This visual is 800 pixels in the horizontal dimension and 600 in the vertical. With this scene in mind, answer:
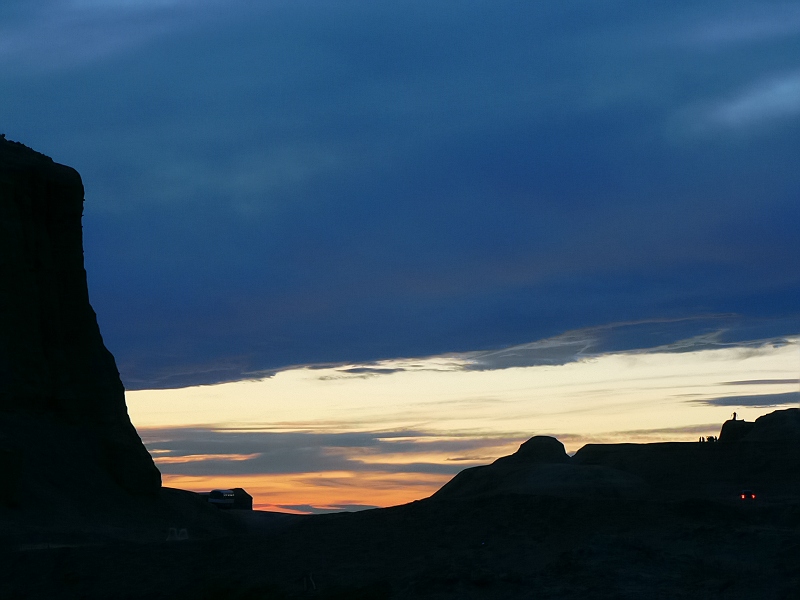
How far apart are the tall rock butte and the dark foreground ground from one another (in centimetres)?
1466

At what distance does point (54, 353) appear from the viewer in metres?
54.4

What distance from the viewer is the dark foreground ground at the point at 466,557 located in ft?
92.4

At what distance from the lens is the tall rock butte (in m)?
50.8

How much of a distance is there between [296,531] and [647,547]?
39.6 feet

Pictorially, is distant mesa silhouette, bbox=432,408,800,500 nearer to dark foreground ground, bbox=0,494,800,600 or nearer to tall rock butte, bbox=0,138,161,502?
Answer: dark foreground ground, bbox=0,494,800,600

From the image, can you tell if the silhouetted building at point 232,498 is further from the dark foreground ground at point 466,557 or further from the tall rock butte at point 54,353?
the dark foreground ground at point 466,557

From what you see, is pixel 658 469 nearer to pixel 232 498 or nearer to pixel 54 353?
pixel 232 498

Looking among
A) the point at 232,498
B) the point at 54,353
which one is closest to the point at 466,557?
the point at 54,353

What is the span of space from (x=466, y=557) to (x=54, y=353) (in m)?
31.9

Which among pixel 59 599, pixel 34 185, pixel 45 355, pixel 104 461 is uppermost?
pixel 34 185

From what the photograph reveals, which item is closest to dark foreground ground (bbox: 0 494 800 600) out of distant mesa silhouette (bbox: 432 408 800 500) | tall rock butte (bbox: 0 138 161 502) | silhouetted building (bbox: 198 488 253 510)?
tall rock butte (bbox: 0 138 161 502)

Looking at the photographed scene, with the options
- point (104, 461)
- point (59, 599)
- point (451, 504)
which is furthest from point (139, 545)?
point (104, 461)

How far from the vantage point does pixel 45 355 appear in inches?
2127

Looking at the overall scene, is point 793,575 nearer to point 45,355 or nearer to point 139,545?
A: point 139,545
